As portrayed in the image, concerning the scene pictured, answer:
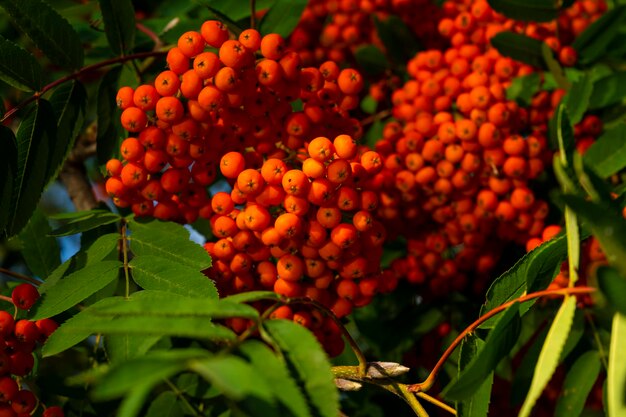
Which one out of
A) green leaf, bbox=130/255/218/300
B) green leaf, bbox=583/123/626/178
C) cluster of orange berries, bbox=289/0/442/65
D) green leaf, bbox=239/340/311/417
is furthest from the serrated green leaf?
cluster of orange berries, bbox=289/0/442/65

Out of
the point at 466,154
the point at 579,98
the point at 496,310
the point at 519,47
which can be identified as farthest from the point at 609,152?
the point at 496,310

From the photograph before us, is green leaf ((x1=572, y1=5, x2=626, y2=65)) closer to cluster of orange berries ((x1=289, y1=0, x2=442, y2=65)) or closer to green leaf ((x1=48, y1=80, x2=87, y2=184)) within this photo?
cluster of orange berries ((x1=289, y1=0, x2=442, y2=65))

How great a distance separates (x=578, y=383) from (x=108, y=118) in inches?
70.4

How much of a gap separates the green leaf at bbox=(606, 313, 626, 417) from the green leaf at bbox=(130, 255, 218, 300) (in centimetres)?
95

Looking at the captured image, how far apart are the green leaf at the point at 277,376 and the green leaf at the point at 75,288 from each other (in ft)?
2.62

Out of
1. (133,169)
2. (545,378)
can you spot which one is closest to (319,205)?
(133,169)

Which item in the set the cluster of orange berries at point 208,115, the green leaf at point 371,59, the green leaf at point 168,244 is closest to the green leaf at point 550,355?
the green leaf at point 168,244

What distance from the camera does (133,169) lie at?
7.48ft

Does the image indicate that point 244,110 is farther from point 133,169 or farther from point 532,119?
point 532,119

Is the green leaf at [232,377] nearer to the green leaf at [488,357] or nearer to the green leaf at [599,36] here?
the green leaf at [488,357]

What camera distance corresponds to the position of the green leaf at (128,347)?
1649 mm

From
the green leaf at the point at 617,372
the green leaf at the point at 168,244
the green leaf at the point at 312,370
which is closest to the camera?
the green leaf at the point at 617,372

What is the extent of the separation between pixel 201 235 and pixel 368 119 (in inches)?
38.4

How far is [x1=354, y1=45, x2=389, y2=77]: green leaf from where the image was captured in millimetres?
3357
